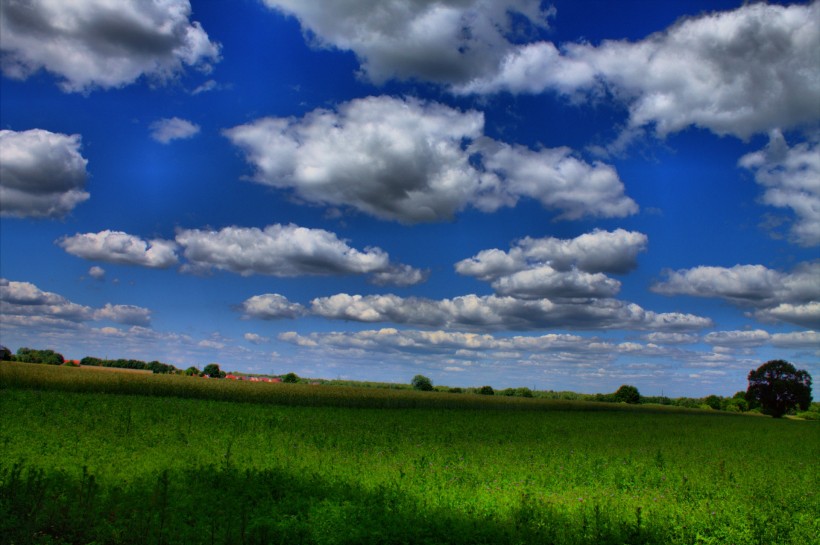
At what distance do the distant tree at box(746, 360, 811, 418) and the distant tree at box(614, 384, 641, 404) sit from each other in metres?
20.4

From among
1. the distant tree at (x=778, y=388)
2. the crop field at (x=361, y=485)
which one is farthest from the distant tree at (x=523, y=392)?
the crop field at (x=361, y=485)

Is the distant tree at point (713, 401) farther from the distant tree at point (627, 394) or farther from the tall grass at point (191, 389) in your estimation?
the tall grass at point (191, 389)

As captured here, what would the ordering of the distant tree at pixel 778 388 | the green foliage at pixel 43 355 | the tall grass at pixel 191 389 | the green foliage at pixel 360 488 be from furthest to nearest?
the distant tree at pixel 778 388 → the green foliage at pixel 43 355 → the tall grass at pixel 191 389 → the green foliage at pixel 360 488

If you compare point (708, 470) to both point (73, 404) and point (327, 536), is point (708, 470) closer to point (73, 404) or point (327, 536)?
point (327, 536)

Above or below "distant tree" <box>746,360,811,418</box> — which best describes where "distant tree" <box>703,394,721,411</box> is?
below

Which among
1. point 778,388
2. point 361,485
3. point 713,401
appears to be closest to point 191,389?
point 361,485

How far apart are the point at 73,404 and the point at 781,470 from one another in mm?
33866

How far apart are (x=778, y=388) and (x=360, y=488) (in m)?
108

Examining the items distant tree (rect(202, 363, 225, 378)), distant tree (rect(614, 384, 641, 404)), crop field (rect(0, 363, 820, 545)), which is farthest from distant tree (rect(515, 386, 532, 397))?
crop field (rect(0, 363, 820, 545))

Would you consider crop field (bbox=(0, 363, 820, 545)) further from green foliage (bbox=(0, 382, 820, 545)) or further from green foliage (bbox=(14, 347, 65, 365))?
green foliage (bbox=(14, 347, 65, 365))

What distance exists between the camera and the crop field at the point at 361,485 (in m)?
9.65

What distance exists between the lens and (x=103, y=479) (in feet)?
39.3

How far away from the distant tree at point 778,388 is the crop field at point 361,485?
8129cm

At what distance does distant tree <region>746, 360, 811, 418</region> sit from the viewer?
92.7 m
